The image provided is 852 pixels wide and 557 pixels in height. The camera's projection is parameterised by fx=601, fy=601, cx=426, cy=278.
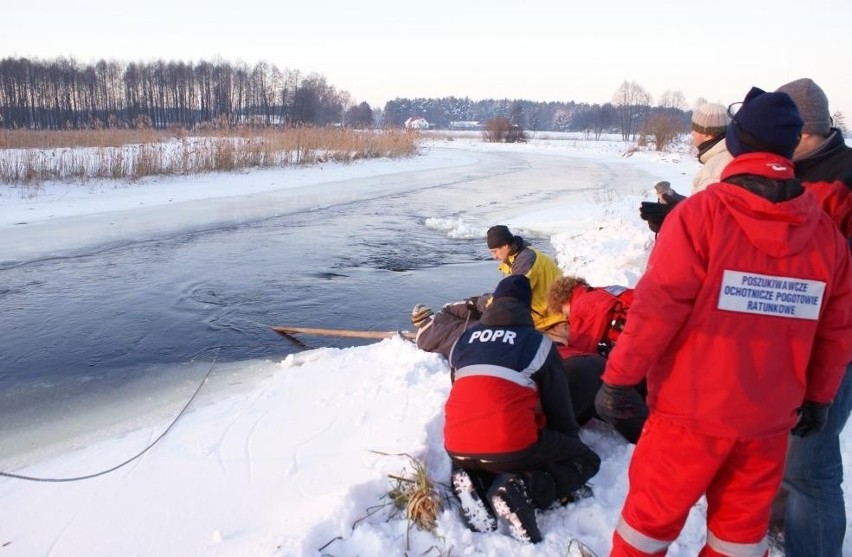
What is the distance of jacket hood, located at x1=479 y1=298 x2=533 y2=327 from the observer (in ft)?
9.29

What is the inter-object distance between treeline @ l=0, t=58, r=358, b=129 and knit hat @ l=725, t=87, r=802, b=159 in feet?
155

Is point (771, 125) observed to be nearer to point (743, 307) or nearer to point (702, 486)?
point (743, 307)

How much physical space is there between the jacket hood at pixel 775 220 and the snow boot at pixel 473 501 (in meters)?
1.60

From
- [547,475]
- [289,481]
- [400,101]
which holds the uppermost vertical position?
[400,101]

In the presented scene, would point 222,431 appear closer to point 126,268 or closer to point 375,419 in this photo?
point 375,419

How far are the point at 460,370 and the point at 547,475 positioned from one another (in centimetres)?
63

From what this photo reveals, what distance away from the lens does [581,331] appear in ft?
13.1

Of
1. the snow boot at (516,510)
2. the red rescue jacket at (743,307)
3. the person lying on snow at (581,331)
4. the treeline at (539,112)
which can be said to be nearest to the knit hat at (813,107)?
the red rescue jacket at (743,307)

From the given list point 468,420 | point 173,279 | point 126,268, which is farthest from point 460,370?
point 126,268

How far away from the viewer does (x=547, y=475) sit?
9.14 feet

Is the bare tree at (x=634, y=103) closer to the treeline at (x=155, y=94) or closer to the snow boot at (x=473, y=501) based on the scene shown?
the treeline at (x=155, y=94)

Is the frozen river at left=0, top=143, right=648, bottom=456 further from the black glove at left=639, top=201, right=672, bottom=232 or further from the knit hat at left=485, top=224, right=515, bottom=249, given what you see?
the black glove at left=639, top=201, right=672, bottom=232

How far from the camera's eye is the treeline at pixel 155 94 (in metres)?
53.1

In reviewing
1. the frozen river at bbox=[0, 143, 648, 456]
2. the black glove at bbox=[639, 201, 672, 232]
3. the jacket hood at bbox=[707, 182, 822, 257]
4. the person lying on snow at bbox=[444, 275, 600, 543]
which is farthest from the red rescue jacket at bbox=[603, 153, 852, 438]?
the frozen river at bbox=[0, 143, 648, 456]
